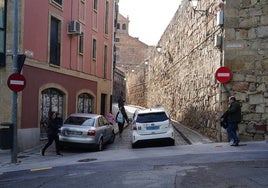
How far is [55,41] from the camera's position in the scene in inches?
809

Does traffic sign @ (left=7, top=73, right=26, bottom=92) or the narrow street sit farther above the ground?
traffic sign @ (left=7, top=73, right=26, bottom=92)

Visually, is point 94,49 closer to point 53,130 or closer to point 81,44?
point 81,44

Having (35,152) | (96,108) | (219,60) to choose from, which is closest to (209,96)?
(219,60)

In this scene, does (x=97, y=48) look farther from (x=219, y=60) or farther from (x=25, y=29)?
(x=219, y=60)

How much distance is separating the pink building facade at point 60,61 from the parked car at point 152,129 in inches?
188

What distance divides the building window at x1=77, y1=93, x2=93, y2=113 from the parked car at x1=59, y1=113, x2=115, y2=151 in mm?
6700

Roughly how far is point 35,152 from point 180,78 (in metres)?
11.9

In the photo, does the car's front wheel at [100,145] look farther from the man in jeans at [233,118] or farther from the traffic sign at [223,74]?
the traffic sign at [223,74]

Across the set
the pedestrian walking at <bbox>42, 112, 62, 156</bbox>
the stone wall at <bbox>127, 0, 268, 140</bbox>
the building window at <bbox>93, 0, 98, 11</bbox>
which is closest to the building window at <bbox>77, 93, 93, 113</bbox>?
the building window at <bbox>93, 0, 98, 11</bbox>

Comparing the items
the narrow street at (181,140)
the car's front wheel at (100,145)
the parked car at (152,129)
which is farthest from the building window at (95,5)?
the parked car at (152,129)

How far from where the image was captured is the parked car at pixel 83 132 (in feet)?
51.8

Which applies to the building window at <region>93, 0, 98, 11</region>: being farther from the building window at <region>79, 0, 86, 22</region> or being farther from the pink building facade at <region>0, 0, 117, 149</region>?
the building window at <region>79, 0, 86, 22</region>

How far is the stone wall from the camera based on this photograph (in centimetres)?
1538

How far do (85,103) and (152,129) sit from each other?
390 inches
